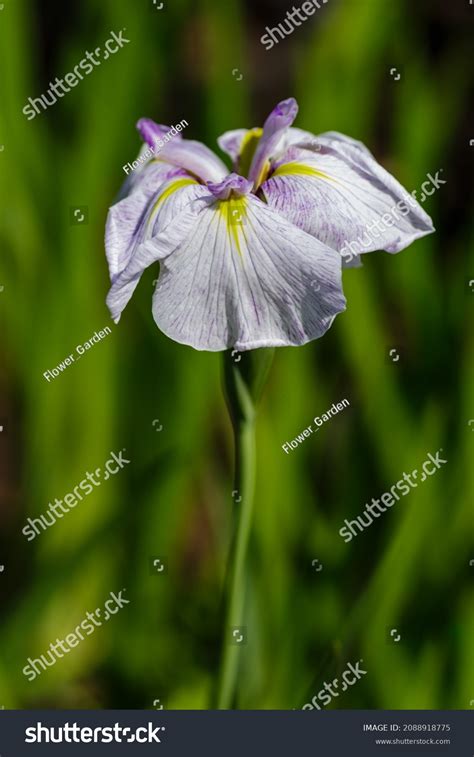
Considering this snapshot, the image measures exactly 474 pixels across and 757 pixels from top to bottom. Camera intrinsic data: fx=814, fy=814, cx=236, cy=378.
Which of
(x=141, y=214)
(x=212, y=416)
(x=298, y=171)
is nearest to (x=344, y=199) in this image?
(x=298, y=171)

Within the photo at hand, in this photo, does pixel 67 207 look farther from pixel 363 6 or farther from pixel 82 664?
pixel 82 664

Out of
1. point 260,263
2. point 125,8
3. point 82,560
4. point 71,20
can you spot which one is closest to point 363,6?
point 125,8
